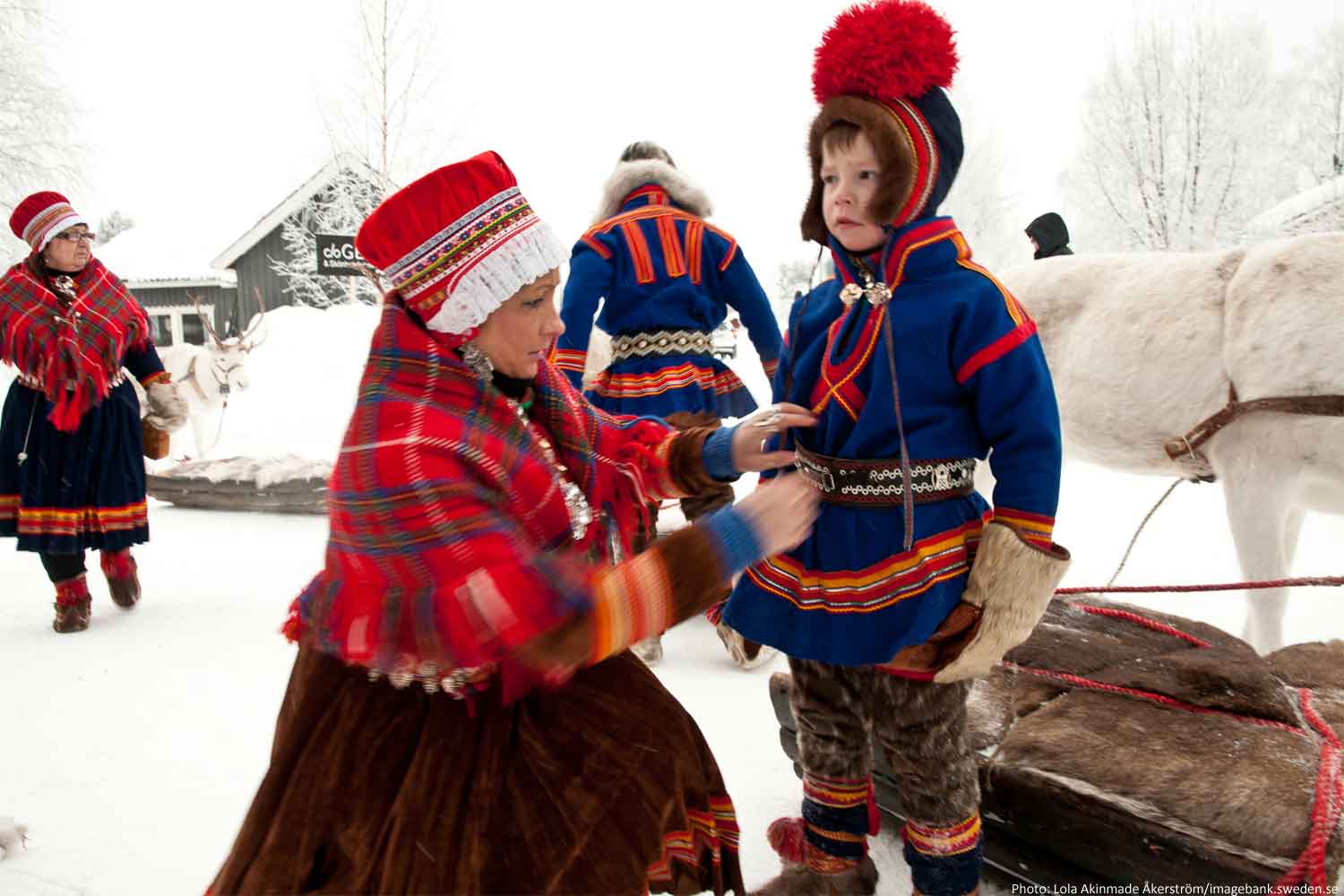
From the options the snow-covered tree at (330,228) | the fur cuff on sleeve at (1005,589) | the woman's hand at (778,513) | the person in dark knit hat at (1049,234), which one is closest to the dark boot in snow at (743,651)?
the fur cuff on sleeve at (1005,589)

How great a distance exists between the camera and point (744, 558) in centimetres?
128

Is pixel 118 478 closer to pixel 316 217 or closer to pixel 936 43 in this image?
pixel 936 43

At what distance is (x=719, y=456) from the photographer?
1818mm

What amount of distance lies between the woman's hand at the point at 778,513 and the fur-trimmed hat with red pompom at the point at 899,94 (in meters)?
0.64

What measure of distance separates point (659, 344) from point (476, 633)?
2.35m

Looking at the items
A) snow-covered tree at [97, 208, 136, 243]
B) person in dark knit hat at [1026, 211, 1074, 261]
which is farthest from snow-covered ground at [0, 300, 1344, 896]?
snow-covered tree at [97, 208, 136, 243]

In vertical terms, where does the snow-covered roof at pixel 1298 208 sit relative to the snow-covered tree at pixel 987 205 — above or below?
below

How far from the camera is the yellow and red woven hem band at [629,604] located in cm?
118

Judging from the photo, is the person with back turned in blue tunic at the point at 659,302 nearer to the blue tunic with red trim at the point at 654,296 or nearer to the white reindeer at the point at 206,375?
the blue tunic with red trim at the point at 654,296

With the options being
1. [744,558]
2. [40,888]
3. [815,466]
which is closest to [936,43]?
[815,466]

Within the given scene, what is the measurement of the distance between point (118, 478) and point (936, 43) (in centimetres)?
416

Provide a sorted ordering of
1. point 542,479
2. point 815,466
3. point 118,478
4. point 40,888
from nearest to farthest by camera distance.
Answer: point 542,479 → point 815,466 → point 40,888 → point 118,478

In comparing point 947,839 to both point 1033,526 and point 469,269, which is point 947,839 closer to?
point 1033,526

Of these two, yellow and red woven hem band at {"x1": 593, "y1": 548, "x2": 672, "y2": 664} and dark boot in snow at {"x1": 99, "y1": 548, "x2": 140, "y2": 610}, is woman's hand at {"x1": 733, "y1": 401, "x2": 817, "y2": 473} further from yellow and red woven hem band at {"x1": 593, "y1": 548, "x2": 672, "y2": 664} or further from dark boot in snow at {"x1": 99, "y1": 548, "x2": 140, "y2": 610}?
dark boot in snow at {"x1": 99, "y1": 548, "x2": 140, "y2": 610}
